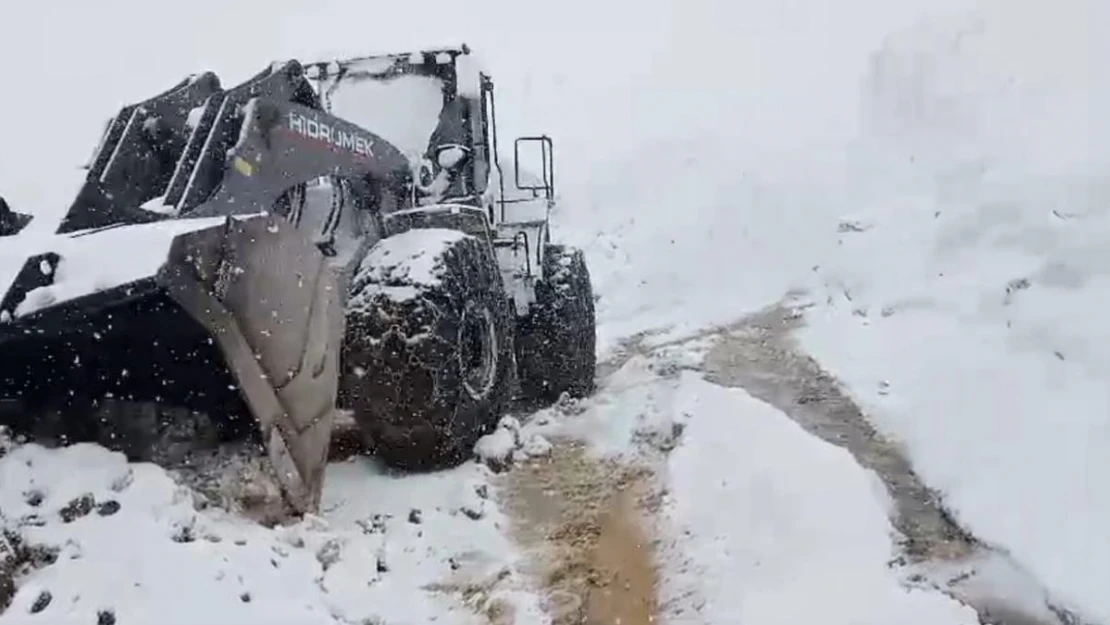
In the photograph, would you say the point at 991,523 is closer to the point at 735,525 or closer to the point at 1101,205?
the point at 735,525

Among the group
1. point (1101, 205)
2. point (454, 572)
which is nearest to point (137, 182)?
point (454, 572)

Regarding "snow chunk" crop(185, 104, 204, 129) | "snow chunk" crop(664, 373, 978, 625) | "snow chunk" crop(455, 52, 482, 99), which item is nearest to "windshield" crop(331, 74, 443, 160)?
"snow chunk" crop(455, 52, 482, 99)

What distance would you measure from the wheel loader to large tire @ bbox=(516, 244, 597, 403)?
2cm

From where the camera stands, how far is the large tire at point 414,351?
17.6ft

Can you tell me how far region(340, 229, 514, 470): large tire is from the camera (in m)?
5.36

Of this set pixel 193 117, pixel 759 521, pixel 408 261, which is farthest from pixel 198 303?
pixel 759 521

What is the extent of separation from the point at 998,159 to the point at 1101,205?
323cm

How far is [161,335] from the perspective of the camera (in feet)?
12.3

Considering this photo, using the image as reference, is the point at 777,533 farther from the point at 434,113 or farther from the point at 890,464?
the point at 434,113

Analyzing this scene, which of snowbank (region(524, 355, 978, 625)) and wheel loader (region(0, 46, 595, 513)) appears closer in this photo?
wheel loader (region(0, 46, 595, 513))

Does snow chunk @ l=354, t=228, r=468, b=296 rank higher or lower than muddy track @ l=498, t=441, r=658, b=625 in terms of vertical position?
higher

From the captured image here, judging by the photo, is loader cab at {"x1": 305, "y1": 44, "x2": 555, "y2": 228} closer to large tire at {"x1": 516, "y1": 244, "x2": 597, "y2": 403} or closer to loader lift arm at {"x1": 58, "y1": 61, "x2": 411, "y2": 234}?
large tire at {"x1": 516, "y1": 244, "x2": 597, "y2": 403}

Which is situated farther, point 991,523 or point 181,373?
point 991,523

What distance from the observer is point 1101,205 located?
1012 centimetres
